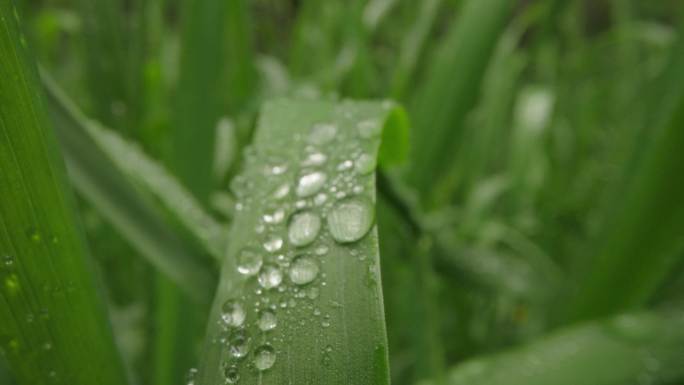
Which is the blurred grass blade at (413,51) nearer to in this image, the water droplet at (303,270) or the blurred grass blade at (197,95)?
the blurred grass blade at (197,95)

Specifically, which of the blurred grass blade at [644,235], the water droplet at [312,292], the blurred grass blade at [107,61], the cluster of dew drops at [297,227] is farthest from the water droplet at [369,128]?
the blurred grass blade at [107,61]

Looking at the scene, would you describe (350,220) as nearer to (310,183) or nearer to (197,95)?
(310,183)

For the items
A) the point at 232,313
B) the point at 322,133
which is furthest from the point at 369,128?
the point at 232,313

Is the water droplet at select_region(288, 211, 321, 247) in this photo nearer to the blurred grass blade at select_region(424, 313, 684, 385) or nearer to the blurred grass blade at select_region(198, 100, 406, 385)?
the blurred grass blade at select_region(198, 100, 406, 385)

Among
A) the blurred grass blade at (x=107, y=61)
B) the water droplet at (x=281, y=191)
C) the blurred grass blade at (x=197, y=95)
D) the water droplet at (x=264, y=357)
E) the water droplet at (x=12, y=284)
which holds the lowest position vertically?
the water droplet at (x=264, y=357)

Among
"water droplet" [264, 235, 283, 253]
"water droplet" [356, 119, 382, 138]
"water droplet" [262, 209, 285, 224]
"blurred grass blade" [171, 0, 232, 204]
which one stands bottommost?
"water droplet" [264, 235, 283, 253]

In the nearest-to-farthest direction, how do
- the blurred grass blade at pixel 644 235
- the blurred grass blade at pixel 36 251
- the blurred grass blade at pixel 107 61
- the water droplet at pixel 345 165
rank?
the blurred grass blade at pixel 36 251 < the water droplet at pixel 345 165 < the blurred grass blade at pixel 644 235 < the blurred grass blade at pixel 107 61

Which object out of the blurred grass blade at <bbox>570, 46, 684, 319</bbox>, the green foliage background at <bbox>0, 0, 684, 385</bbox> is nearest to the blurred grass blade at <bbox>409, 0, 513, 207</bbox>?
the green foliage background at <bbox>0, 0, 684, 385</bbox>
